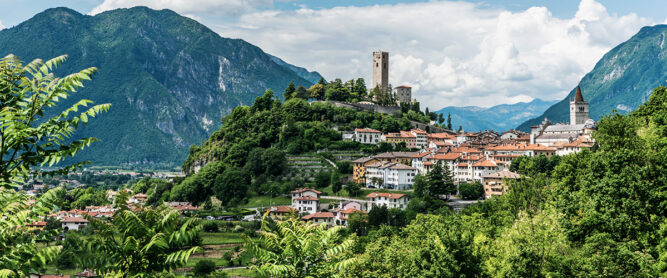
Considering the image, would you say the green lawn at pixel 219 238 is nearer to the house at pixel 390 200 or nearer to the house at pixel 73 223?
the house at pixel 390 200

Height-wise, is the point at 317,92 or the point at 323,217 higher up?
the point at 317,92

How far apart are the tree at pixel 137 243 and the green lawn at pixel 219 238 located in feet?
206

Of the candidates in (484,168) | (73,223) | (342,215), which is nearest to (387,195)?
(342,215)

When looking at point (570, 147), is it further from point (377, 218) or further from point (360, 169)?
point (377, 218)

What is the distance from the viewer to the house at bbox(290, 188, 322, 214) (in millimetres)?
82750

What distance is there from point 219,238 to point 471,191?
40.6 meters

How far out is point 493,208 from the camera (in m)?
53.3

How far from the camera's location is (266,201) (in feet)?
291

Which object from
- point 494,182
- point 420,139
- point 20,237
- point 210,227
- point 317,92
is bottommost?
point 210,227

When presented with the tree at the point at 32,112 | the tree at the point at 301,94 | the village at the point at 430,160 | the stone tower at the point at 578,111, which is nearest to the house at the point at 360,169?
the village at the point at 430,160

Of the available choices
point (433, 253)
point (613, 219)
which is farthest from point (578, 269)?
point (433, 253)

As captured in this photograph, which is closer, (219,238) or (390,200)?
(219,238)

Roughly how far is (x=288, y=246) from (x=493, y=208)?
47823mm

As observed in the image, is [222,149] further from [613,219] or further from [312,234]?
[312,234]
